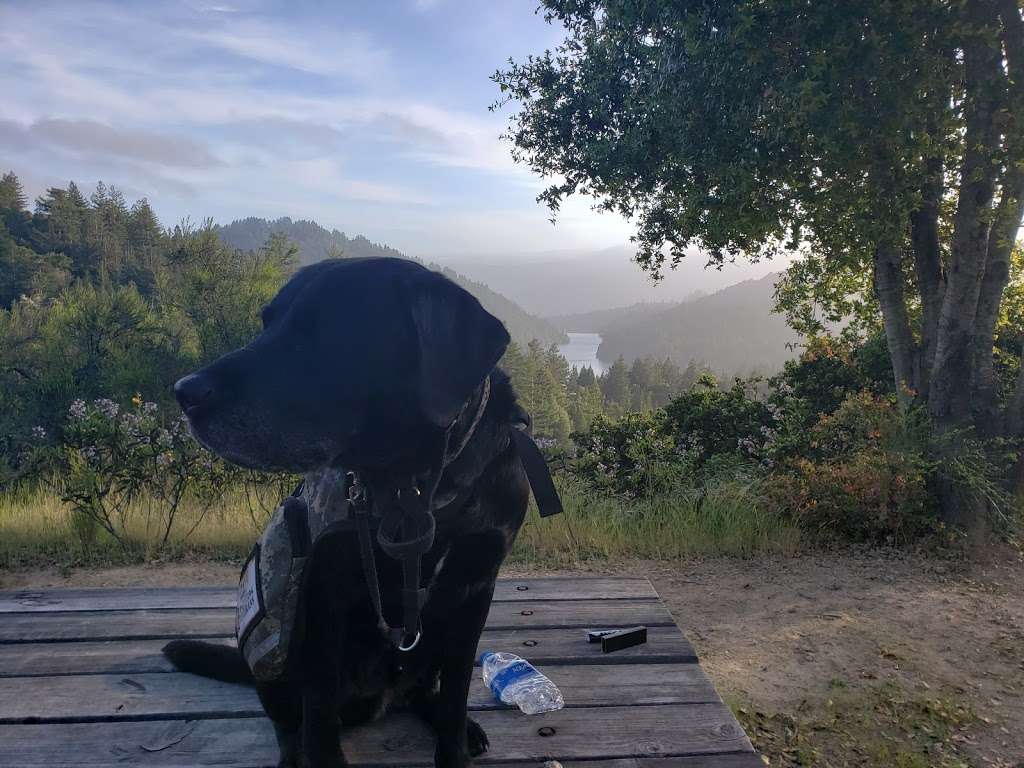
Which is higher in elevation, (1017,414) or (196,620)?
(1017,414)

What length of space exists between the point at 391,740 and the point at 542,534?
3.38 metres

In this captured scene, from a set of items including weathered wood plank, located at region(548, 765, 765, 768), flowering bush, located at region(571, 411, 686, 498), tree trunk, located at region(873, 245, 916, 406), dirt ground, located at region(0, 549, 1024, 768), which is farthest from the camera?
flowering bush, located at region(571, 411, 686, 498)

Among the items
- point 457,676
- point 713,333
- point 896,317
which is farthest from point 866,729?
point 713,333

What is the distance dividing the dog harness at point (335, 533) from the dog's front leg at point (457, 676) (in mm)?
119

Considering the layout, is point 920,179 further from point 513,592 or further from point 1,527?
point 1,527

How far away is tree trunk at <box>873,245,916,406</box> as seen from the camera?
20.5 ft

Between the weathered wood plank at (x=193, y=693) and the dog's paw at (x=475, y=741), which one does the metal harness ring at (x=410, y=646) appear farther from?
the weathered wood plank at (x=193, y=693)

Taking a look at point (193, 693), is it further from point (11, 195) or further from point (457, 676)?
point (11, 195)

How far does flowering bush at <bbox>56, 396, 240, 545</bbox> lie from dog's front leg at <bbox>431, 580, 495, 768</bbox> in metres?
3.87

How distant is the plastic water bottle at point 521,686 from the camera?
200 centimetres

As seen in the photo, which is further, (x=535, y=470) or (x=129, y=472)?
(x=129, y=472)

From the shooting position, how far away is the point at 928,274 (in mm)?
6191

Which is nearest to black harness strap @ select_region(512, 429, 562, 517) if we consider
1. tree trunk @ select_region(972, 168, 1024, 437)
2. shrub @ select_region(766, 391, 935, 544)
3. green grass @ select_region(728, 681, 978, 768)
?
green grass @ select_region(728, 681, 978, 768)

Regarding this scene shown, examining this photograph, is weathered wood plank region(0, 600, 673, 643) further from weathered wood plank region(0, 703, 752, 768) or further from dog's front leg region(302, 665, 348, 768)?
dog's front leg region(302, 665, 348, 768)
